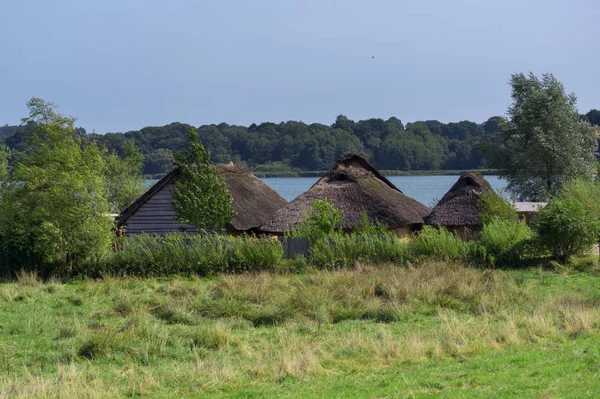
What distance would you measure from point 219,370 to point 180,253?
13.2 m

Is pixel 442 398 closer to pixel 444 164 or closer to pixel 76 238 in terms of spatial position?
pixel 76 238

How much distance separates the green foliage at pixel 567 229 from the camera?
2189 centimetres

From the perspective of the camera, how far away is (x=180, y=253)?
22938 mm

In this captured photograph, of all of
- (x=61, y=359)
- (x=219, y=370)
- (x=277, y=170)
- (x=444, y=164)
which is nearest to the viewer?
(x=219, y=370)

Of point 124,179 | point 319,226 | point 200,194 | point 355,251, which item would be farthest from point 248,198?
point 124,179

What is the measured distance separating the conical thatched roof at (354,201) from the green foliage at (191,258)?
18.6 feet

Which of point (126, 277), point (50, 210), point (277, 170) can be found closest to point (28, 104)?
point (50, 210)

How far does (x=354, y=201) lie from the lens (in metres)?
30.4

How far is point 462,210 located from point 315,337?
67.9 feet

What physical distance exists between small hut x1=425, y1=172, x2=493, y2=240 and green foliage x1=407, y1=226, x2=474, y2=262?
7839 mm

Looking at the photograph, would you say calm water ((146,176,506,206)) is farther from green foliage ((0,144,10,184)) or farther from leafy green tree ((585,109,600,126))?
green foliage ((0,144,10,184))

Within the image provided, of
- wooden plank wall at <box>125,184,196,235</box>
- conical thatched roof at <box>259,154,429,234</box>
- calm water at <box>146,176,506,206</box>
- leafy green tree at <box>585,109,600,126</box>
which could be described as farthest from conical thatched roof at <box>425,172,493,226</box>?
leafy green tree at <box>585,109,600,126</box>

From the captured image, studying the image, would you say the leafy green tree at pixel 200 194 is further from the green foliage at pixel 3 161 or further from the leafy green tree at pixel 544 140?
the leafy green tree at pixel 544 140

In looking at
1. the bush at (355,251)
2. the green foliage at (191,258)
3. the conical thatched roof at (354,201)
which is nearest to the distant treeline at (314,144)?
the conical thatched roof at (354,201)
